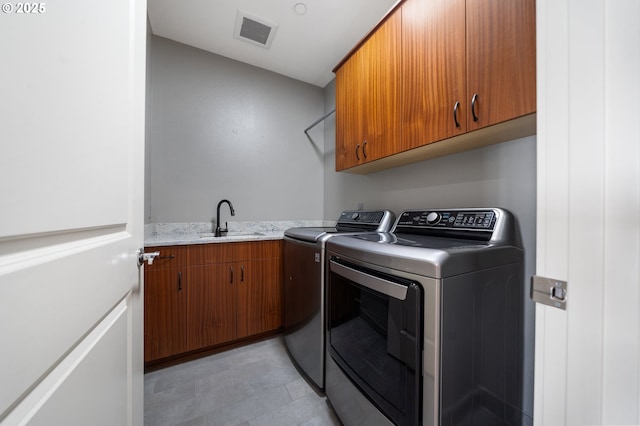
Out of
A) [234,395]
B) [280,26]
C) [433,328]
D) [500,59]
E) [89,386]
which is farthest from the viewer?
[280,26]

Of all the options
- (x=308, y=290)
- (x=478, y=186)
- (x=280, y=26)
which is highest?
(x=280, y=26)

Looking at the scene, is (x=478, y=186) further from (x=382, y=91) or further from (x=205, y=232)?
(x=205, y=232)

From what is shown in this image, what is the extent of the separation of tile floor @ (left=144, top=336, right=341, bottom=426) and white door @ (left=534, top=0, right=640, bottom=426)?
1223mm

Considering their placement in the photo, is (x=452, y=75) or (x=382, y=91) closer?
(x=452, y=75)

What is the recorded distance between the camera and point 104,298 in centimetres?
54

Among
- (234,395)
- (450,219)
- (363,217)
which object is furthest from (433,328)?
(234,395)

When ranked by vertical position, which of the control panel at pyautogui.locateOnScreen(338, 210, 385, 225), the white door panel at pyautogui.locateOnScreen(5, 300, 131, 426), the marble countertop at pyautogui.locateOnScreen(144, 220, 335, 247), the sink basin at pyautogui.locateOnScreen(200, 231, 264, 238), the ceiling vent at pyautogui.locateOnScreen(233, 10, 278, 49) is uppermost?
the ceiling vent at pyautogui.locateOnScreen(233, 10, 278, 49)

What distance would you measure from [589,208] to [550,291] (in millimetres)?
193

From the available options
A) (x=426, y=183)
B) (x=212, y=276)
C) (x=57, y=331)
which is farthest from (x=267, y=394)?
(x=426, y=183)

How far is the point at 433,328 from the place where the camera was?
2.40 ft

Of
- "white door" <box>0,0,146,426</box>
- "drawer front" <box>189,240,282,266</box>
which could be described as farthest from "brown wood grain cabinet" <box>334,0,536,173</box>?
"white door" <box>0,0,146,426</box>

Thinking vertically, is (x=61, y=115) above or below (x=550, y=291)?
above

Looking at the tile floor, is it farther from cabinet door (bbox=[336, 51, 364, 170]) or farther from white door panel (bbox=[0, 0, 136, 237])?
cabinet door (bbox=[336, 51, 364, 170])

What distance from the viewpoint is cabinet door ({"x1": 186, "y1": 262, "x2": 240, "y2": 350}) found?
5.66 ft
